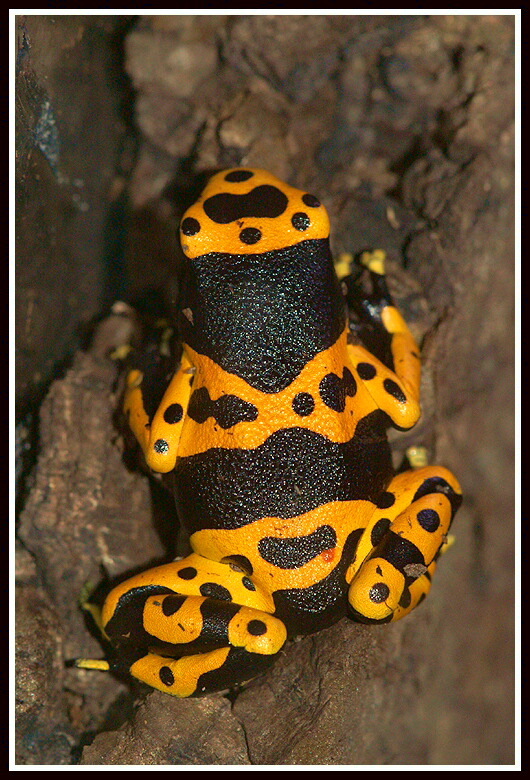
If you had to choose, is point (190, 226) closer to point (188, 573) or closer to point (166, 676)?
point (188, 573)

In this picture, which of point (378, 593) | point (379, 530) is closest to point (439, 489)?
point (379, 530)

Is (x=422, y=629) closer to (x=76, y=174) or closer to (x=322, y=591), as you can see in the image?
(x=322, y=591)

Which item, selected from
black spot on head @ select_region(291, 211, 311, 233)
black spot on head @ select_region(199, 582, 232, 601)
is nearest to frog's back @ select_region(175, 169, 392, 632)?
black spot on head @ select_region(291, 211, 311, 233)

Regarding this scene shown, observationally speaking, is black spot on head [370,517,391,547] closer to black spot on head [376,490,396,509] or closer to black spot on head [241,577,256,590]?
black spot on head [376,490,396,509]

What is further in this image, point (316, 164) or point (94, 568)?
point (316, 164)

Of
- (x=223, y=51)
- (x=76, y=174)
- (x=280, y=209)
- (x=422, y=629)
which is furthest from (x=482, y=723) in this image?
(x=223, y=51)
